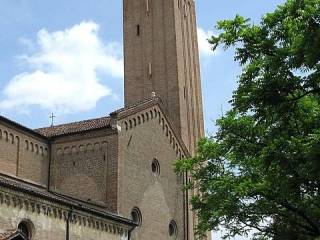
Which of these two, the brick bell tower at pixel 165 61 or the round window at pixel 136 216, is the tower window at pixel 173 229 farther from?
the brick bell tower at pixel 165 61

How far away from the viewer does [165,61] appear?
3959 cm

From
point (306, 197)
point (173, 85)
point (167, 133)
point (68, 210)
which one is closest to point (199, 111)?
point (173, 85)

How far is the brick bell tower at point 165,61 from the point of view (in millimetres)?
38625

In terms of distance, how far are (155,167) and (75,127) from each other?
15.9 feet

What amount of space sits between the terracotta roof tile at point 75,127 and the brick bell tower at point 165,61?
9.46 meters

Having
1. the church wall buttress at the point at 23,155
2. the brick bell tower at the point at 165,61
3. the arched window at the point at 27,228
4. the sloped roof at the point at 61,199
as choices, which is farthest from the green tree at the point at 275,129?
the brick bell tower at the point at 165,61

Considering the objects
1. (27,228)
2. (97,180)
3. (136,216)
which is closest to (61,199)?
(27,228)

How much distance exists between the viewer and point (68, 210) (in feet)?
70.5

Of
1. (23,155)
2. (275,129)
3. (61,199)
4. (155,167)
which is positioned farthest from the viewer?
(155,167)

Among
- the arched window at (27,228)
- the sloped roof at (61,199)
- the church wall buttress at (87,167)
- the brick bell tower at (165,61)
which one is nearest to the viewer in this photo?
the sloped roof at (61,199)

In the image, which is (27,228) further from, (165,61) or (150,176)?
(165,61)

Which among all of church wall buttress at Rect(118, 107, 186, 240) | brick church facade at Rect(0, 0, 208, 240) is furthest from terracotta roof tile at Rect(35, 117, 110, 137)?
church wall buttress at Rect(118, 107, 186, 240)

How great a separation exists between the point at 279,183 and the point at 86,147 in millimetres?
15591

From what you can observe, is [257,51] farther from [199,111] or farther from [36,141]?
[199,111]
